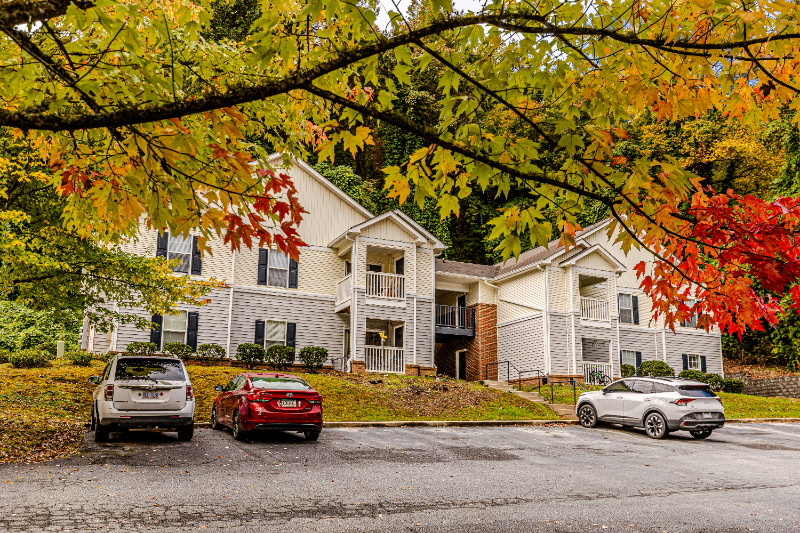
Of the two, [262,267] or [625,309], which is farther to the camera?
[625,309]

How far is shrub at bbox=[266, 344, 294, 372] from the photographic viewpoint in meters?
24.2

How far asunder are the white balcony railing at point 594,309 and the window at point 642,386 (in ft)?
41.7

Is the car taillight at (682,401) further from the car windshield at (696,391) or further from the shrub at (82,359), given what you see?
the shrub at (82,359)

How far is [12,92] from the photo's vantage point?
448cm

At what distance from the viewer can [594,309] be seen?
30.1 metres

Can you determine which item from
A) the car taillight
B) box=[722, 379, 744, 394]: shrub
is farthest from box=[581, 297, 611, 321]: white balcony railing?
the car taillight

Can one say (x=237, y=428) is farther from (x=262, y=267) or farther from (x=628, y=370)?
(x=628, y=370)

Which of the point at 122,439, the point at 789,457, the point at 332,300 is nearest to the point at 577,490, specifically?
the point at 789,457

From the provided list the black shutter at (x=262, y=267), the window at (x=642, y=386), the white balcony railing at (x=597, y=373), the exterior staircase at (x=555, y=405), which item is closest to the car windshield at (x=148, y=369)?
the window at (x=642, y=386)

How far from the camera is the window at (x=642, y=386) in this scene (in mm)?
16641

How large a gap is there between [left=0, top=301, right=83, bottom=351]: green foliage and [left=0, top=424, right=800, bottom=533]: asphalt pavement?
2121cm

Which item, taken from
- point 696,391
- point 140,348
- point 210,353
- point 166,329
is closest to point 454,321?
point 210,353

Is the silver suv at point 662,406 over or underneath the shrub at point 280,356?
underneath

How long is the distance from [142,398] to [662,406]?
41.9ft
